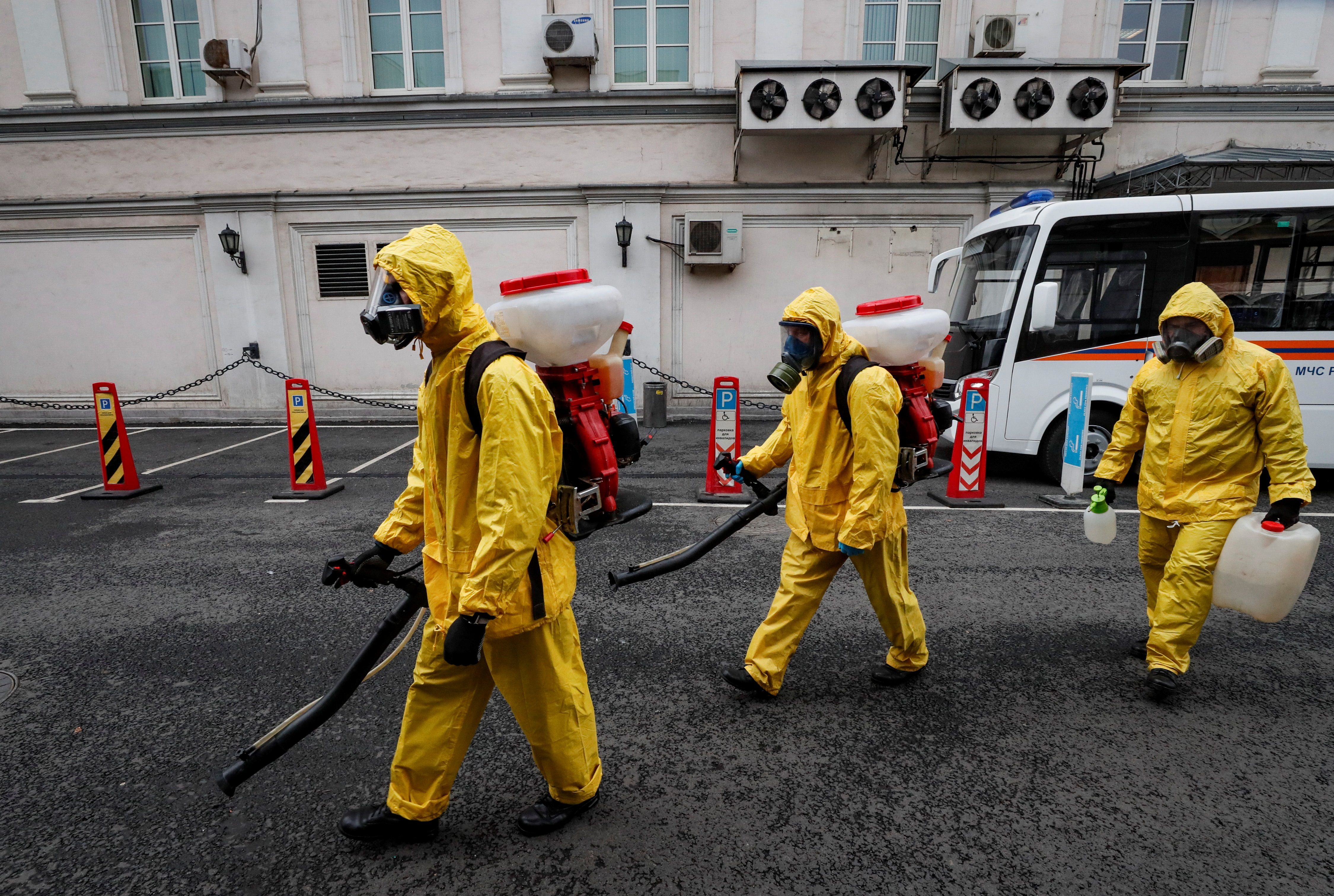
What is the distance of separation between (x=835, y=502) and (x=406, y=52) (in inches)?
508

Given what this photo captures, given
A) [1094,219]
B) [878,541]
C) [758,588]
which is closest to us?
[878,541]

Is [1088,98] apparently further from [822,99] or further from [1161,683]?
[1161,683]

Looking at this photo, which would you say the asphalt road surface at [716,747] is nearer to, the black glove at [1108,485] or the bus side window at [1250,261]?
the black glove at [1108,485]

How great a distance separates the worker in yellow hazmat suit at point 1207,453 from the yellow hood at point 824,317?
1663 mm

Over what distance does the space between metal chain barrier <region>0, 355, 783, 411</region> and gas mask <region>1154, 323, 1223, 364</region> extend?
8.42 m

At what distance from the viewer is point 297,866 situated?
2.37 meters

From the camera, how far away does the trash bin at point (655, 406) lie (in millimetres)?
11586

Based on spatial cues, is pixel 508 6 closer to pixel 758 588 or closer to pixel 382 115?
pixel 382 115

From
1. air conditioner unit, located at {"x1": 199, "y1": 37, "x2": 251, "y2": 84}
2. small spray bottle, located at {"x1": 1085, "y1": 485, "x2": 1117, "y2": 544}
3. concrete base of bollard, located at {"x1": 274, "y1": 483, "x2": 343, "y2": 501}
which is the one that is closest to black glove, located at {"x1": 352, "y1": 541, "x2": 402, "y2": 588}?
small spray bottle, located at {"x1": 1085, "y1": 485, "x2": 1117, "y2": 544}

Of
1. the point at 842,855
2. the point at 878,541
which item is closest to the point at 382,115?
the point at 878,541

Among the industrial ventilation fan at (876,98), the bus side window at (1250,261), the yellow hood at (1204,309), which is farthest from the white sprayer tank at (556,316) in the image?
the industrial ventilation fan at (876,98)

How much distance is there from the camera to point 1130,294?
7.40 m

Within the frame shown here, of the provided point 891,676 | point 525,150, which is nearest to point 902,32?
point 525,150

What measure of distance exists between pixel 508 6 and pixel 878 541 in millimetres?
12239
